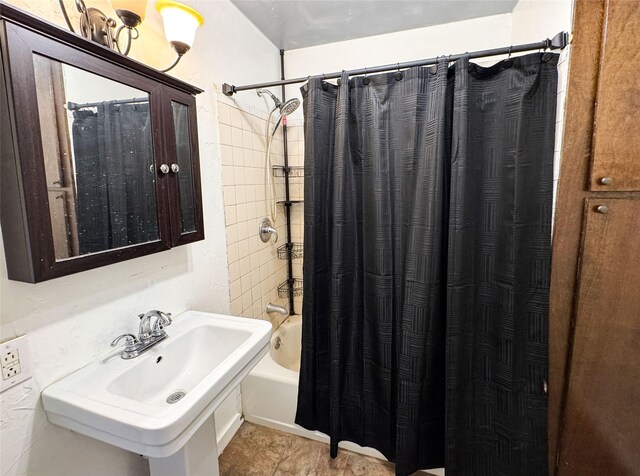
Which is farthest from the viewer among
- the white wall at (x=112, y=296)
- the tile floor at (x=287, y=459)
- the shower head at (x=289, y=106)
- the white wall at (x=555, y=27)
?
the shower head at (x=289, y=106)

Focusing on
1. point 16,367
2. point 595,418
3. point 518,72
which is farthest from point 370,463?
point 518,72

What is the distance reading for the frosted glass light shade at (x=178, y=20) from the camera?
3.31 feet

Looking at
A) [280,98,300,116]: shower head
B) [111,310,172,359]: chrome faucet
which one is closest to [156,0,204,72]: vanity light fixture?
[280,98,300,116]: shower head

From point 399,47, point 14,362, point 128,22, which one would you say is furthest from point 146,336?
point 399,47

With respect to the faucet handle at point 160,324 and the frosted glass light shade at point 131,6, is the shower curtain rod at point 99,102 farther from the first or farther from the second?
the faucet handle at point 160,324

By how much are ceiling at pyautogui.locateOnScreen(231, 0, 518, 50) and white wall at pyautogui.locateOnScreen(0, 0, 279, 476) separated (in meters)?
0.23

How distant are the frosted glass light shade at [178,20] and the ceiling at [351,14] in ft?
2.61

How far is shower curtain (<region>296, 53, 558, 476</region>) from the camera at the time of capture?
1.22 m

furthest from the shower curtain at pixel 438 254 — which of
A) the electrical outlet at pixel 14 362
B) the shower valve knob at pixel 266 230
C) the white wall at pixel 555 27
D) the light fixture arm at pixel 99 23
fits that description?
the electrical outlet at pixel 14 362

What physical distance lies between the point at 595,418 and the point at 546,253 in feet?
2.24

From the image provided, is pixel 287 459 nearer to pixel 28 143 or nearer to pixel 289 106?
pixel 28 143

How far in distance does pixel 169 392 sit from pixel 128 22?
126 centimetres

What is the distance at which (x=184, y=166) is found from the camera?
120 cm

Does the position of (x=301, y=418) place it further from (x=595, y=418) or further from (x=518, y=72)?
(x=518, y=72)
